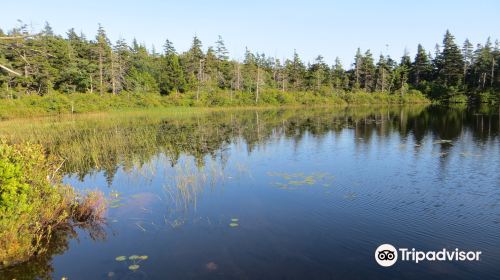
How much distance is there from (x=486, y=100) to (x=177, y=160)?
80039mm

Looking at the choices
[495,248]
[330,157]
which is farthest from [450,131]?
[495,248]

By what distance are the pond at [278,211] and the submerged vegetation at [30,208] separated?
→ 0.48 metres

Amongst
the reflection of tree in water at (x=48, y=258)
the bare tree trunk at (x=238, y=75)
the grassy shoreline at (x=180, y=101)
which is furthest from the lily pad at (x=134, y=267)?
the bare tree trunk at (x=238, y=75)

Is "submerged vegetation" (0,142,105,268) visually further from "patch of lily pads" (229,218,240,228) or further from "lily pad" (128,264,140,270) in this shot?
"patch of lily pads" (229,218,240,228)

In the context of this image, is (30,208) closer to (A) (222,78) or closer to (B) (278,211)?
(B) (278,211)

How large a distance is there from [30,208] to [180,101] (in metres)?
61.9

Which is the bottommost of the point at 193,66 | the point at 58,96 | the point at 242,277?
the point at 242,277

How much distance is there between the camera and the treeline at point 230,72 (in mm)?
61188

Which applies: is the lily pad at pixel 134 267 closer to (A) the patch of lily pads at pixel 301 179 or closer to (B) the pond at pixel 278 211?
(B) the pond at pixel 278 211

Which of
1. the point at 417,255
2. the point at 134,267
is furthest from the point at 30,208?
the point at 417,255

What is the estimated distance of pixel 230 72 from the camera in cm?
8819

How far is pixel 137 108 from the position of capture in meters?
62.8

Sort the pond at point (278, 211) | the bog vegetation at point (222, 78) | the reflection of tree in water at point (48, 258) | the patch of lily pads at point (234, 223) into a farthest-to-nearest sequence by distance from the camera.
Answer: the bog vegetation at point (222, 78)
the patch of lily pads at point (234, 223)
the pond at point (278, 211)
the reflection of tree in water at point (48, 258)

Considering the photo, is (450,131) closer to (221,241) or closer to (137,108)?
(221,241)
